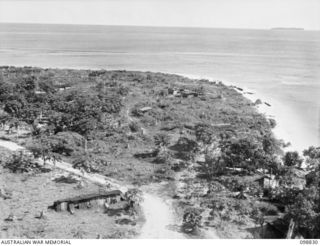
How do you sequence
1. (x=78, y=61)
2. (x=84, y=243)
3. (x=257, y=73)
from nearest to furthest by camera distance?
(x=84, y=243), (x=257, y=73), (x=78, y=61)

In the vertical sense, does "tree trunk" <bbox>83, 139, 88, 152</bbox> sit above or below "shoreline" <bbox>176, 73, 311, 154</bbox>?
below

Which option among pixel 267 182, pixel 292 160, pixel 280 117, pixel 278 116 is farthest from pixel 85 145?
pixel 278 116

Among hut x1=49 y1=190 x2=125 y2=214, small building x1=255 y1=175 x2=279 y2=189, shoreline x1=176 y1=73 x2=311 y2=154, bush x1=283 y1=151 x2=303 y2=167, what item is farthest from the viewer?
shoreline x1=176 y1=73 x2=311 y2=154

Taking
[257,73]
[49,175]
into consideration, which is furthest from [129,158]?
[257,73]

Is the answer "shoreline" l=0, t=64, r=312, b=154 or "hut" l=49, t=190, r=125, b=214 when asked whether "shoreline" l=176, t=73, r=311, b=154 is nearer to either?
"shoreline" l=0, t=64, r=312, b=154

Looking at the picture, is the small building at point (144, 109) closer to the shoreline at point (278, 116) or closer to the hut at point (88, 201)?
the shoreline at point (278, 116)

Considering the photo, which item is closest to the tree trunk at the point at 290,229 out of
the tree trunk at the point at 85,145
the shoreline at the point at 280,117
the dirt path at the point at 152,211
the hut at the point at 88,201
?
the dirt path at the point at 152,211

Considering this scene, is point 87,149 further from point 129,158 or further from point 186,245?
point 186,245

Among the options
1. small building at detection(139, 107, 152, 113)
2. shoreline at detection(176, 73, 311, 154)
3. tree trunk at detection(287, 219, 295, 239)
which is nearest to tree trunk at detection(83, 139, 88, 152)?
small building at detection(139, 107, 152, 113)

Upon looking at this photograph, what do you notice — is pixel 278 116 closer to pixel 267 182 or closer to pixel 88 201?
pixel 267 182
